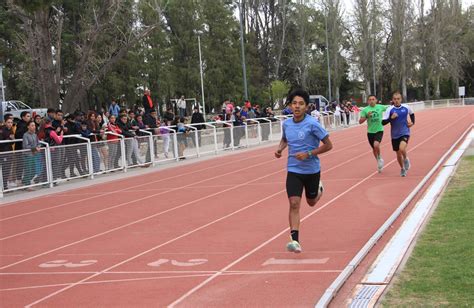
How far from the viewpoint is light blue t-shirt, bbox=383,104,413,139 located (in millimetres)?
14109

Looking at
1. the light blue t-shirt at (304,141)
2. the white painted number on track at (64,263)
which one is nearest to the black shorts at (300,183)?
the light blue t-shirt at (304,141)

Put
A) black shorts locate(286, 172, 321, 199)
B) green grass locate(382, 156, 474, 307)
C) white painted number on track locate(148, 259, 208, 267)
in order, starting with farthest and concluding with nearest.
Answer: black shorts locate(286, 172, 321, 199), white painted number on track locate(148, 259, 208, 267), green grass locate(382, 156, 474, 307)

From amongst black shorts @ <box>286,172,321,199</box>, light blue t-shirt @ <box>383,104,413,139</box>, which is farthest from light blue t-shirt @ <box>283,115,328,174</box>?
light blue t-shirt @ <box>383,104,413,139</box>

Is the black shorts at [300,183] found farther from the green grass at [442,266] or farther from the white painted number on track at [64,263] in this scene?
the white painted number on track at [64,263]

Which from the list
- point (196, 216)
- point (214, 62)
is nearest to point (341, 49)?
point (214, 62)

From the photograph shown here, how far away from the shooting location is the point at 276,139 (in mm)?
33125

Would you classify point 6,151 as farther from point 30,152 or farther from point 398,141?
point 398,141

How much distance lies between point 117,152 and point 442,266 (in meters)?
14.6

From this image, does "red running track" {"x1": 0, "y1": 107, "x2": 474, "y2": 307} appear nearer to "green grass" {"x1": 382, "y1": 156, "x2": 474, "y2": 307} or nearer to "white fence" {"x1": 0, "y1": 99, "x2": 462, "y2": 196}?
"green grass" {"x1": 382, "y1": 156, "x2": 474, "y2": 307}

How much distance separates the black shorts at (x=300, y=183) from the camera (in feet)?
25.0

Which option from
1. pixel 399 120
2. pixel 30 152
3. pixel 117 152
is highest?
pixel 399 120

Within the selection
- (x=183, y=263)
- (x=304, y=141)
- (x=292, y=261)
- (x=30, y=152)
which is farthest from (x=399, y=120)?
(x=30, y=152)

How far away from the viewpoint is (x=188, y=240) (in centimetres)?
887

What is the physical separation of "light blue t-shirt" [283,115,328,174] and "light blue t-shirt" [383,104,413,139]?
22.3 feet
